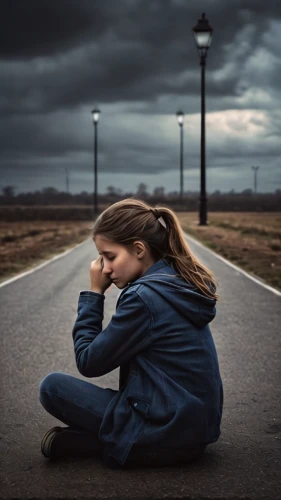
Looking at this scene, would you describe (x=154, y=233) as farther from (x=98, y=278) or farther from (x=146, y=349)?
(x=146, y=349)

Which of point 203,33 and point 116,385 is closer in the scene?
point 116,385

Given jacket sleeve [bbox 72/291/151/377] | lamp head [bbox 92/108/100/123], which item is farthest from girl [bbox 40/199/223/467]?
lamp head [bbox 92/108/100/123]

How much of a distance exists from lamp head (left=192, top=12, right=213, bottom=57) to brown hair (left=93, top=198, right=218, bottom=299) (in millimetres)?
24909

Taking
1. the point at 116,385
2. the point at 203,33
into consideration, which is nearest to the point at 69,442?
the point at 116,385

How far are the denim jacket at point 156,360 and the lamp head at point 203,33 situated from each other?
25064mm

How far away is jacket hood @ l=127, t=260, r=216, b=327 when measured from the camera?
3174 mm

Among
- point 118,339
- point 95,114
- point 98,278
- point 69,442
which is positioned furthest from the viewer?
point 95,114

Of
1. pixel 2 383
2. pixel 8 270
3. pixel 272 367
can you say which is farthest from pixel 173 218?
pixel 8 270

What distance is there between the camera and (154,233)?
3287 millimetres

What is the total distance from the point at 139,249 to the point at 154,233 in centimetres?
11

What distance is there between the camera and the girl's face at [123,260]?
3277 mm

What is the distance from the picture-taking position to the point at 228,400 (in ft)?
16.1

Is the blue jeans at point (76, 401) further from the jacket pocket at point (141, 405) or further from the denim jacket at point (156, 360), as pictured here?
the jacket pocket at point (141, 405)

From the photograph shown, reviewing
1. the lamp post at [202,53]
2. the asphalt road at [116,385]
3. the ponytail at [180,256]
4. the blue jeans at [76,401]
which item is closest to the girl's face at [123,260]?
the ponytail at [180,256]
